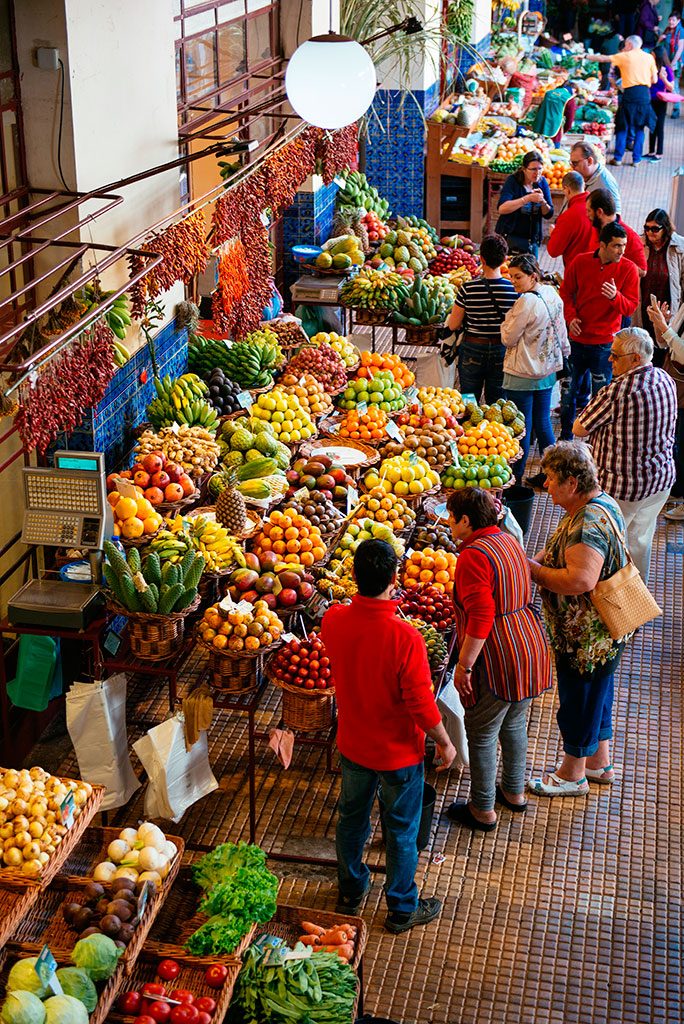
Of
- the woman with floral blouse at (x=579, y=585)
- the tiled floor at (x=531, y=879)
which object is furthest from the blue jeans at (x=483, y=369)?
the woman with floral blouse at (x=579, y=585)

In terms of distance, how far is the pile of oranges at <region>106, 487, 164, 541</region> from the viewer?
5583mm

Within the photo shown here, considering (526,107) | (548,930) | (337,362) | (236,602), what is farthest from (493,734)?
(526,107)

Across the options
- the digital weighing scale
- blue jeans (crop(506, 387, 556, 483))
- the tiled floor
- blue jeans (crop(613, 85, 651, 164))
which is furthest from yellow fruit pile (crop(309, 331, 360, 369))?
blue jeans (crop(613, 85, 651, 164))

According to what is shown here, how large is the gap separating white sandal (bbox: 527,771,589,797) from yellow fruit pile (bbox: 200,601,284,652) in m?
1.37

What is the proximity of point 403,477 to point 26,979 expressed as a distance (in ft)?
11.7

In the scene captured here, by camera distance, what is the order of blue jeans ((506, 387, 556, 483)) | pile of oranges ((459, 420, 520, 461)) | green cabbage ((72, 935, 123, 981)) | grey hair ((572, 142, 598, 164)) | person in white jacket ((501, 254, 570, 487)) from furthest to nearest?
grey hair ((572, 142, 598, 164)) → blue jeans ((506, 387, 556, 483)) → person in white jacket ((501, 254, 570, 487)) → pile of oranges ((459, 420, 520, 461)) → green cabbage ((72, 935, 123, 981))

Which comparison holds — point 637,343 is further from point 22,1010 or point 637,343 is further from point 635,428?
point 22,1010

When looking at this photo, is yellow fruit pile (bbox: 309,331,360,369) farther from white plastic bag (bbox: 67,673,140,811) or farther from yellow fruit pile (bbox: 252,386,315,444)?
white plastic bag (bbox: 67,673,140,811)

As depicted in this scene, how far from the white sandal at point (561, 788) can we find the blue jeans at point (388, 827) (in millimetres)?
885

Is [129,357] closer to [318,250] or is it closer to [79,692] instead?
[79,692]

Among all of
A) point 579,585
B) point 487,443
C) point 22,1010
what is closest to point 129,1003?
point 22,1010

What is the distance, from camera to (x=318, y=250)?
979 cm

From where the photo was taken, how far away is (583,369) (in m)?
8.58

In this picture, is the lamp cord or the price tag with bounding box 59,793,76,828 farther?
the lamp cord
